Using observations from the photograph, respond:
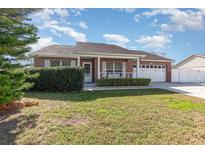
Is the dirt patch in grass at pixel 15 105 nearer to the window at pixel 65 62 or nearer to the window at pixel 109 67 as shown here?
the window at pixel 65 62

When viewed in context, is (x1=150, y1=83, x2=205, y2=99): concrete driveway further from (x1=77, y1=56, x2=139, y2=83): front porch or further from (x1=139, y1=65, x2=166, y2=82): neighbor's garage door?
(x1=139, y1=65, x2=166, y2=82): neighbor's garage door

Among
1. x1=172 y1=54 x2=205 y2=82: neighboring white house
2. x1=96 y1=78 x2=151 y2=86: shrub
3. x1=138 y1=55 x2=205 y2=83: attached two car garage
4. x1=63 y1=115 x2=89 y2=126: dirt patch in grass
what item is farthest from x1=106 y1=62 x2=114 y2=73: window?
x1=63 y1=115 x2=89 y2=126: dirt patch in grass

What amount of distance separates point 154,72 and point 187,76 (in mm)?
5140

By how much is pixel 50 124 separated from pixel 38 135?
0.62m

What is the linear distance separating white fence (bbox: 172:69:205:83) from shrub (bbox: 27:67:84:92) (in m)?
17.3

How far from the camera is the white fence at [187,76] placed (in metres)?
27.7

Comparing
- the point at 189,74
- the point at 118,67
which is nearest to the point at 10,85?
the point at 118,67

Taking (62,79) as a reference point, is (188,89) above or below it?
below

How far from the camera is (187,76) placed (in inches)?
1113

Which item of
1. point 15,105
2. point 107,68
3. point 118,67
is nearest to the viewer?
point 15,105

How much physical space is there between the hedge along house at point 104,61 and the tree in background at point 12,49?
399 inches

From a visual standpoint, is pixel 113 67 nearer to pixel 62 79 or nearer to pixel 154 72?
pixel 154 72

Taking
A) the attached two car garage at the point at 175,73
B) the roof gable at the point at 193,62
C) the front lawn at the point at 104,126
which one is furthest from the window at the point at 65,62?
the roof gable at the point at 193,62

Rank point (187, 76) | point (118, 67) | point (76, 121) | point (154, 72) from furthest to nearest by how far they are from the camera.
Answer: point (187, 76), point (154, 72), point (118, 67), point (76, 121)
